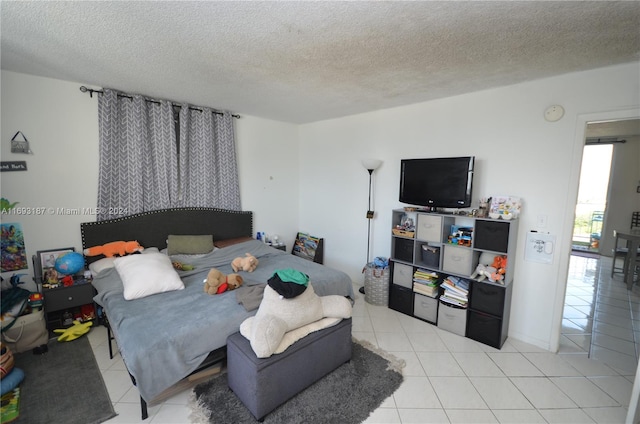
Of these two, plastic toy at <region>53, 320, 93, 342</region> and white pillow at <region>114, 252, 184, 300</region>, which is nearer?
white pillow at <region>114, 252, 184, 300</region>

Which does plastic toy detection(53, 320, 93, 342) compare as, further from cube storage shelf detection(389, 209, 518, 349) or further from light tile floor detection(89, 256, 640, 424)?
cube storage shelf detection(389, 209, 518, 349)

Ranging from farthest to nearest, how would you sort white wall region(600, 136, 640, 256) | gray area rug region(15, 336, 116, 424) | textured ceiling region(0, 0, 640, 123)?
white wall region(600, 136, 640, 256) → gray area rug region(15, 336, 116, 424) → textured ceiling region(0, 0, 640, 123)

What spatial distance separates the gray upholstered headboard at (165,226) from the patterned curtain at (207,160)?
0.53 feet

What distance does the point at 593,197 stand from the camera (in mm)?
6094

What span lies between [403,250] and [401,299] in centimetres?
60

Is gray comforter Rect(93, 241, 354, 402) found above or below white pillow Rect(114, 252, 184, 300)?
below

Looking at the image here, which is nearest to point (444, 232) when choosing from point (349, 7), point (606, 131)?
point (349, 7)

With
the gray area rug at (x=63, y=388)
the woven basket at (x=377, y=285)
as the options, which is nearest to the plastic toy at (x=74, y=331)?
the gray area rug at (x=63, y=388)

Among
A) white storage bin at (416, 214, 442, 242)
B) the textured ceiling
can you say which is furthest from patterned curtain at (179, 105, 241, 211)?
white storage bin at (416, 214, 442, 242)

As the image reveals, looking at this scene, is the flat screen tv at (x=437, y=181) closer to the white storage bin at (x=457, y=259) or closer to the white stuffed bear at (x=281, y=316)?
the white storage bin at (x=457, y=259)

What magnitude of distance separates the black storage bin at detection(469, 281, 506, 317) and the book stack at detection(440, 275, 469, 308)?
0.06m

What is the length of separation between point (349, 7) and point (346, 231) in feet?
10.2

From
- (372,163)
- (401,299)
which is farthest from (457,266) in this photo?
(372,163)

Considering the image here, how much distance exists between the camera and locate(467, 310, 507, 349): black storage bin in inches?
104
